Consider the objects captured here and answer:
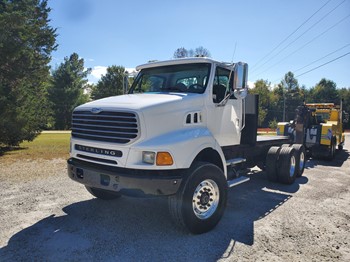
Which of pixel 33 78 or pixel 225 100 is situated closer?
pixel 225 100

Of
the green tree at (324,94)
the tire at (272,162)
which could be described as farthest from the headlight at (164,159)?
the green tree at (324,94)

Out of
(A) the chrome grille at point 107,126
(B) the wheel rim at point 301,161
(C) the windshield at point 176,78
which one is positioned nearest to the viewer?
(A) the chrome grille at point 107,126

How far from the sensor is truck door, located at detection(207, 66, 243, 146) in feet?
15.8

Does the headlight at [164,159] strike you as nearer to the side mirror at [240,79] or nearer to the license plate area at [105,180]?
the license plate area at [105,180]

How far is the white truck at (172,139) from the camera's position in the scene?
3.71 m

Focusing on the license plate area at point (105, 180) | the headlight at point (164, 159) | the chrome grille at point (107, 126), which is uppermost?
the chrome grille at point (107, 126)

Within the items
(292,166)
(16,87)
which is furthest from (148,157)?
(16,87)

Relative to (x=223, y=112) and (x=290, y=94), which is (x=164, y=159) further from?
(x=290, y=94)

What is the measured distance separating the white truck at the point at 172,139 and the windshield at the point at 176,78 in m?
0.02

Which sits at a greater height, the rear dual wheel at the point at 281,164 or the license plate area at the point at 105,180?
the license plate area at the point at 105,180

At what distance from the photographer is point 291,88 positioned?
84.2m

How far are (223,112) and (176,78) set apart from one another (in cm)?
109

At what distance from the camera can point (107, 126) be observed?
3.98m

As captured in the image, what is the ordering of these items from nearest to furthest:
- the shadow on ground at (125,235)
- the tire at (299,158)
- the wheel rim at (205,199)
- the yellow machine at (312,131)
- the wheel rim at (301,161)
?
the shadow on ground at (125,235), the wheel rim at (205,199), the tire at (299,158), the wheel rim at (301,161), the yellow machine at (312,131)
